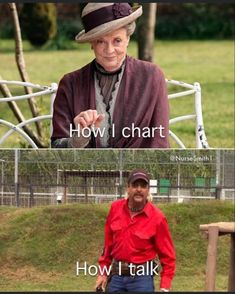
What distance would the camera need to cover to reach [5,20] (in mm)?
9719

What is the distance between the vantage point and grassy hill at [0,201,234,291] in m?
6.93

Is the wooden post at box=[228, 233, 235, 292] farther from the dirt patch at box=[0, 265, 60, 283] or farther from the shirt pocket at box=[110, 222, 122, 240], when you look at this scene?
the dirt patch at box=[0, 265, 60, 283]

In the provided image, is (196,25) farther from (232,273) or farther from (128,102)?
(232,273)

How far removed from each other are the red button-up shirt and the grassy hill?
0.16 m

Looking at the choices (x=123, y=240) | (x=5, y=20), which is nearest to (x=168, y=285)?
(x=123, y=240)

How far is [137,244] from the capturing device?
6695 mm

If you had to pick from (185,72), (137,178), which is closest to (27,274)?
(137,178)

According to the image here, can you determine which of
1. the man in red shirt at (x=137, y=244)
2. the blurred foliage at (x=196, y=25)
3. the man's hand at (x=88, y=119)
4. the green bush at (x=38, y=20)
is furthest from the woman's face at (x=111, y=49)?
the blurred foliage at (x=196, y=25)

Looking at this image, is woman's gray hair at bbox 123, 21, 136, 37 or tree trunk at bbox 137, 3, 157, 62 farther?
tree trunk at bbox 137, 3, 157, 62

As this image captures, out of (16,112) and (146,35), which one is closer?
(16,112)

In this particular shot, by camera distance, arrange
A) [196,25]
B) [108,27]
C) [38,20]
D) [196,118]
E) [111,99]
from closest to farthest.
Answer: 1. [108,27]
2. [111,99]
3. [196,118]
4. [38,20]
5. [196,25]

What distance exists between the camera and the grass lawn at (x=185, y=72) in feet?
30.2

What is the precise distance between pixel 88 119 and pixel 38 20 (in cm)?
247

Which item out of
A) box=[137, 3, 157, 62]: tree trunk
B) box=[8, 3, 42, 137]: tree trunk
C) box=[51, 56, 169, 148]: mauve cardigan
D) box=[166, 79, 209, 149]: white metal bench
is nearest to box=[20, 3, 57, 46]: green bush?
box=[8, 3, 42, 137]: tree trunk
